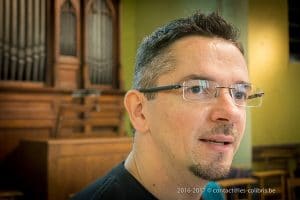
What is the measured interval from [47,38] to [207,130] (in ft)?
10.2

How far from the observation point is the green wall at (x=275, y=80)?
1.04m

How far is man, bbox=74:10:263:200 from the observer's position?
0.78 m

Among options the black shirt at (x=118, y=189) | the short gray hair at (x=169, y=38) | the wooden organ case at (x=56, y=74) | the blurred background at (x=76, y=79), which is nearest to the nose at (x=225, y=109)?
the short gray hair at (x=169, y=38)

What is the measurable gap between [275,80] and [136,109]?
388mm

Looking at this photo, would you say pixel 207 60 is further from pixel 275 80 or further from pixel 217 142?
pixel 275 80

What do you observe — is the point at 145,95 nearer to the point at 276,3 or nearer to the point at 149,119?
the point at 149,119

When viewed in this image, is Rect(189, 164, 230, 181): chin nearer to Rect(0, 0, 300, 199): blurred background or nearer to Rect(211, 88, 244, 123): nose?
Rect(211, 88, 244, 123): nose

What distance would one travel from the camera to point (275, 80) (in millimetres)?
1047

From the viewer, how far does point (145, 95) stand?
0.87m

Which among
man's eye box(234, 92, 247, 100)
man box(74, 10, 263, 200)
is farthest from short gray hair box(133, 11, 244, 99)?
man's eye box(234, 92, 247, 100)

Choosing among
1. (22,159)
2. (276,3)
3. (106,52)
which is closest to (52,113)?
(22,159)

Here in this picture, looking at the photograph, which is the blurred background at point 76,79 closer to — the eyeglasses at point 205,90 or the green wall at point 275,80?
the green wall at point 275,80

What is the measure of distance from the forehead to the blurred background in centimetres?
28

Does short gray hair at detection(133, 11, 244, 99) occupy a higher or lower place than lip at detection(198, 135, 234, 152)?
higher
